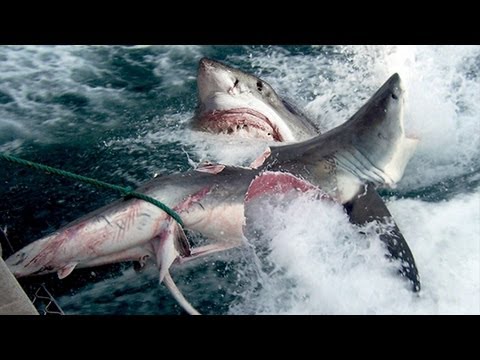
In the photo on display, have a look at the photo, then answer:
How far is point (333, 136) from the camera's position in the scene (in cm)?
272

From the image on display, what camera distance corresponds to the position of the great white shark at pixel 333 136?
2.50 meters

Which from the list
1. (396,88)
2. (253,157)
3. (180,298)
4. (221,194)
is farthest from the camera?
(253,157)

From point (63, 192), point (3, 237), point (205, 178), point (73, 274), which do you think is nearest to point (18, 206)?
point (63, 192)

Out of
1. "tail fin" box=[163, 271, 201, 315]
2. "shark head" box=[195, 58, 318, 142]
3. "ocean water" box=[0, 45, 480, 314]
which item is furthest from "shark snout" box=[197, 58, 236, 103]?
"tail fin" box=[163, 271, 201, 315]

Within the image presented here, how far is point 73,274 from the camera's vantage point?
2.37 meters

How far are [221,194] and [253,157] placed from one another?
1014mm

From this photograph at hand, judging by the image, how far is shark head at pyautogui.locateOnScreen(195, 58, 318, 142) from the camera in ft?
10.8

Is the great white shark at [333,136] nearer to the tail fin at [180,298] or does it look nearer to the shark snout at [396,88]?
the shark snout at [396,88]

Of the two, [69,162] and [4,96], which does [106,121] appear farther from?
[4,96]

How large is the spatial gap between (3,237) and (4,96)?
2595mm

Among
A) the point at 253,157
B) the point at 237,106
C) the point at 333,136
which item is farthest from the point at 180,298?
the point at 237,106

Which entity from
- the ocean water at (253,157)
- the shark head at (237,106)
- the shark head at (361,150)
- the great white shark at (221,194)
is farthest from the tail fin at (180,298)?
the shark head at (237,106)

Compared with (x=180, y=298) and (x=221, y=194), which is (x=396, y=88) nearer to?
(x=221, y=194)

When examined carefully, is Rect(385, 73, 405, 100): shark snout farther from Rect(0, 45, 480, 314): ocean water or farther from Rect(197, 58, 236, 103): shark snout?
Rect(197, 58, 236, 103): shark snout
